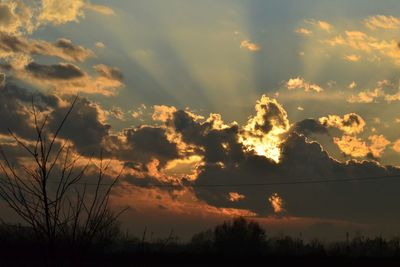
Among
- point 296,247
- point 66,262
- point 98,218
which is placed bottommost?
point 66,262

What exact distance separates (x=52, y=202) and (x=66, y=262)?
103 cm

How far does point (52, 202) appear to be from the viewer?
692 cm

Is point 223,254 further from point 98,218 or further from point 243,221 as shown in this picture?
point 98,218

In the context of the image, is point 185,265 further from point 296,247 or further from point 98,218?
point 98,218

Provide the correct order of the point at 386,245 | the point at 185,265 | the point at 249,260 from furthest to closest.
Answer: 1. the point at 386,245
2. the point at 249,260
3. the point at 185,265

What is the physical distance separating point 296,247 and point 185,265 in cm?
4328

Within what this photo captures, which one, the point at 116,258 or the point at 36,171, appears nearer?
the point at 36,171

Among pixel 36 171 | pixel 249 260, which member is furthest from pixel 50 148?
pixel 249 260

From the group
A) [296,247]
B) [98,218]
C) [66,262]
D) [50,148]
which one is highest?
[296,247]

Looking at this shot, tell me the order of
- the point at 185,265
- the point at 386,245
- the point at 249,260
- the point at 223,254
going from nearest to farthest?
1. the point at 185,265
2. the point at 249,260
3. the point at 223,254
4. the point at 386,245

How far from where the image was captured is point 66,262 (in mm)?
7469

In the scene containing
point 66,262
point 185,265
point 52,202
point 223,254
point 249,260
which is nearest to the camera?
point 52,202

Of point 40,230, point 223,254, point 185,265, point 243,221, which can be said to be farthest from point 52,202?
point 243,221

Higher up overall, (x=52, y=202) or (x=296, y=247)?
(x=296, y=247)
